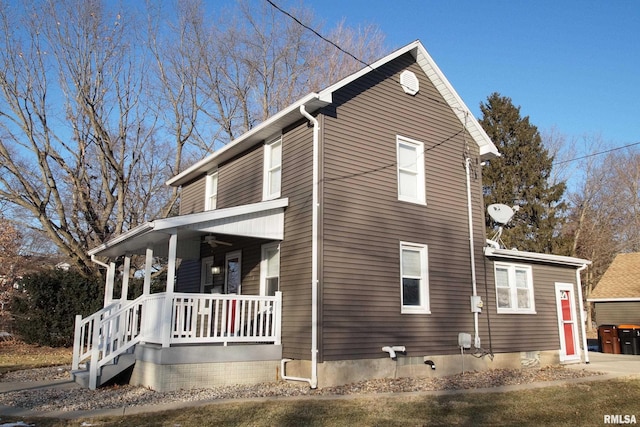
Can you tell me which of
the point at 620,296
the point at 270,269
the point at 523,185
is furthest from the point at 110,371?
the point at 523,185

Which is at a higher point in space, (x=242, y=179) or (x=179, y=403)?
(x=242, y=179)

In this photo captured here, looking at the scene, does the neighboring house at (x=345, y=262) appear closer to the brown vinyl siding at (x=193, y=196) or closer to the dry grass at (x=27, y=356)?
the brown vinyl siding at (x=193, y=196)

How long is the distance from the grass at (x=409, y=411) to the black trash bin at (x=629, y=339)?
10290mm

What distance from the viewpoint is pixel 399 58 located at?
11.9 m

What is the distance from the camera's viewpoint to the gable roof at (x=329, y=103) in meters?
10.1

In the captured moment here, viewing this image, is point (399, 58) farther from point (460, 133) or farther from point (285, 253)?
point (285, 253)

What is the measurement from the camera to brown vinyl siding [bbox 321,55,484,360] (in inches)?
385

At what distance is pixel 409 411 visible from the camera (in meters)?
7.18

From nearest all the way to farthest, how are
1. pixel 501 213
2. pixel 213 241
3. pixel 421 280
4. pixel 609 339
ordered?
1. pixel 421 280
2. pixel 213 241
3. pixel 501 213
4. pixel 609 339

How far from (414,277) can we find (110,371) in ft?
20.8

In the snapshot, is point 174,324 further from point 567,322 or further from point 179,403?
point 567,322

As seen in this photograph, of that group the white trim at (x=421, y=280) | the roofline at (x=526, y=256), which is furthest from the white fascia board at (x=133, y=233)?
the roofline at (x=526, y=256)

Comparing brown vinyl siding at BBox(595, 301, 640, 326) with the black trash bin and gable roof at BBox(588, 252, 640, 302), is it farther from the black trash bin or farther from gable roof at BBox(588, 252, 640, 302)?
the black trash bin

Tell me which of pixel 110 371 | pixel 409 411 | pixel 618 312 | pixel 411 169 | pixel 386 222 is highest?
pixel 411 169
